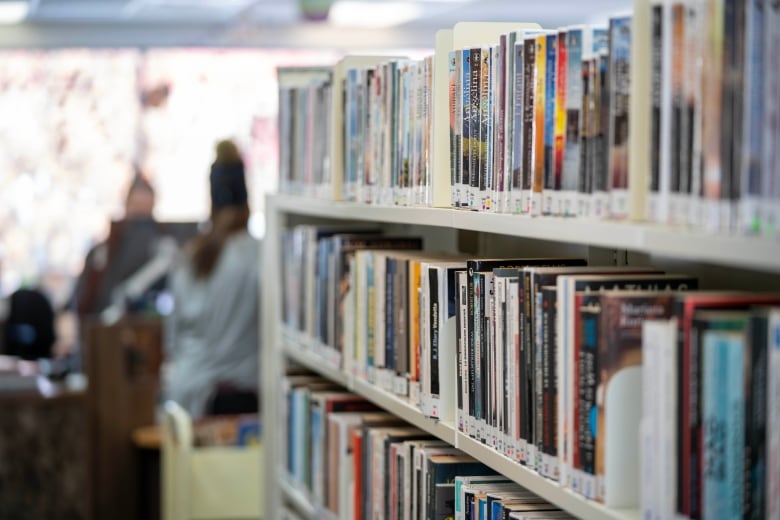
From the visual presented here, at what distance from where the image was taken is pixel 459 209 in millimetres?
2121

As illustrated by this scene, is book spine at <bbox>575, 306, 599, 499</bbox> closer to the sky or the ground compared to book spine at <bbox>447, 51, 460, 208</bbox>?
closer to the ground

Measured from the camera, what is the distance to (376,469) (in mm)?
2533

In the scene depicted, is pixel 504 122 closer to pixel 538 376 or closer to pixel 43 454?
pixel 538 376

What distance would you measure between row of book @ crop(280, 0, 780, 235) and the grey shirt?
74.6 inches

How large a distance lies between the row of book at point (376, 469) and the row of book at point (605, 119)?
0.46 metres

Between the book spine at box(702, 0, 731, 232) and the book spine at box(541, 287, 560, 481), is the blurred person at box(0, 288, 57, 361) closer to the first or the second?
the book spine at box(541, 287, 560, 481)

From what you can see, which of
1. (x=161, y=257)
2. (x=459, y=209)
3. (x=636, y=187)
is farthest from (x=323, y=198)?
(x=161, y=257)

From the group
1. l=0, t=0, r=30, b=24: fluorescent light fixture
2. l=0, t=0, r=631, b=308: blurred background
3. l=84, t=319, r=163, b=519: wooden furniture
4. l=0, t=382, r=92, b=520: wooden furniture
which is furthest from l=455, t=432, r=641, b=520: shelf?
l=0, t=0, r=30, b=24: fluorescent light fixture

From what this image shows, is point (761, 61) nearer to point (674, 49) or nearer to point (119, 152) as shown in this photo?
point (674, 49)

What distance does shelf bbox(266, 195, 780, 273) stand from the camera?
4.14 ft

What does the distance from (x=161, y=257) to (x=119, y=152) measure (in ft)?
11.3

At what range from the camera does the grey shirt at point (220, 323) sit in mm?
4320

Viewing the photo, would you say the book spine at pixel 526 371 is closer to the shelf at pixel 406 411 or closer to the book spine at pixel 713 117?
the shelf at pixel 406 411

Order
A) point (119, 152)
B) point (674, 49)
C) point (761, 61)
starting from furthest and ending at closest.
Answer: point (119, 152) < point (674, 49) < point (761, 61)
